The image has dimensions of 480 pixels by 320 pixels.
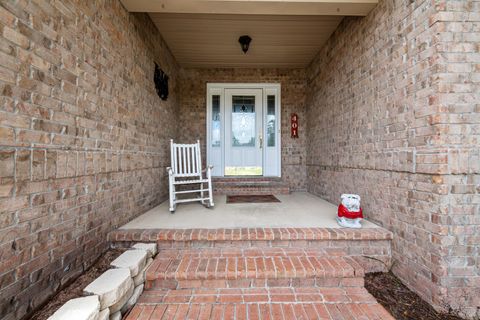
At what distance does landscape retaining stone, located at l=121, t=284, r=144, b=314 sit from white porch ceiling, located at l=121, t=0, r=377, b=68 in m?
2.71

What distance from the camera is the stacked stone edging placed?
3.82 feet

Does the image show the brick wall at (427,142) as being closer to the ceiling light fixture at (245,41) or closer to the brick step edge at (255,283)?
the brick step edge at (255,283)

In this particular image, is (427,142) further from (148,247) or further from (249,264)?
(148,247)

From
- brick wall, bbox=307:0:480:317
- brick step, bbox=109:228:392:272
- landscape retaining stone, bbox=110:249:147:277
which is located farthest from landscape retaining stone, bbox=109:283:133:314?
brick wall, bbox=307:0:480:317

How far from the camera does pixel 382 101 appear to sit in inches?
88.3

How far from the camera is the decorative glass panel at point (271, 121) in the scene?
4883 millimetres

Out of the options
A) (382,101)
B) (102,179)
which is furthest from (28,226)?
(382,101)

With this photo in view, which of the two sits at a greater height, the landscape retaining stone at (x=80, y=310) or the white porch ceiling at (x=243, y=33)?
the white porch ceiling at (x=243, y=33)

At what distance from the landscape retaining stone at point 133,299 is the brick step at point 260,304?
0.04 m

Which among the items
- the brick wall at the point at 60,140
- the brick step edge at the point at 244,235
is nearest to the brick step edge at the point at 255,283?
the brick step edge at the point at 244,235

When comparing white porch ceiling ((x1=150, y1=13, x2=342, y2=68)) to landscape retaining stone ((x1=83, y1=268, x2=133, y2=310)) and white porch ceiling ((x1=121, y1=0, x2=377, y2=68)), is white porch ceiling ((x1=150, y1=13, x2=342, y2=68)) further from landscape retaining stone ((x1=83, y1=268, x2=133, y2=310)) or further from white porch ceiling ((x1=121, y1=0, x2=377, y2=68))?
landscape retaining stone ((x1=83, y1=268, x2=133, y2=310))

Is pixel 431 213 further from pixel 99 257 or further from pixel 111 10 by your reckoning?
pixel 111 10

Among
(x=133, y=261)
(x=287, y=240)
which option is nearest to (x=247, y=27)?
(x=287, y=240)

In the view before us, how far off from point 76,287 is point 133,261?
1.25 ft
